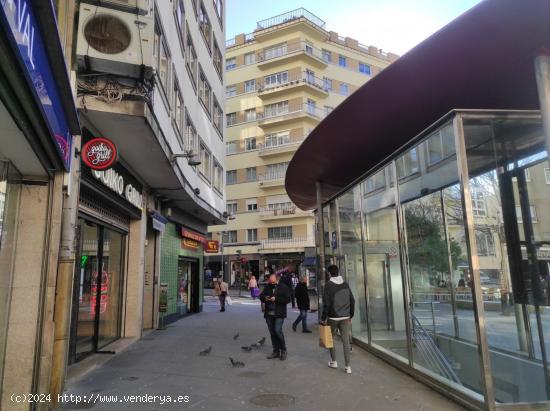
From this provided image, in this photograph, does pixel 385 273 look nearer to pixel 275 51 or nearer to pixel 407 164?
pixel 407 164

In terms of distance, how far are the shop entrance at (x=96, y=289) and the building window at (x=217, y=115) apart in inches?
430

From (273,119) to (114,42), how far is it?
39.7m

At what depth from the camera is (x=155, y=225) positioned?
43.3 ft

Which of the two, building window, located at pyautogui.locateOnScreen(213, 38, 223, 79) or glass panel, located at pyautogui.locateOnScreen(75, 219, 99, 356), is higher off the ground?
building window, located at pyautogui.locateOnScreen(213, 38, 223, 79)

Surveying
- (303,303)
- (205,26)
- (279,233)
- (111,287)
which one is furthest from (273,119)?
(111,287)

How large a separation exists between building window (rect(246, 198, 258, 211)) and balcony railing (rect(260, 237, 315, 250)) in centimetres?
373

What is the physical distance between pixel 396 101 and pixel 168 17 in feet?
23.1

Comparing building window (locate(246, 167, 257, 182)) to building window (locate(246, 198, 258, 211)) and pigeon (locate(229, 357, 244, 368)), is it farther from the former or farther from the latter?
pigeon (locate(229, 357, 244, 368))

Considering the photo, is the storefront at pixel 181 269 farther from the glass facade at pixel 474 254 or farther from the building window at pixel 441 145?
the building window at pixel 441 145

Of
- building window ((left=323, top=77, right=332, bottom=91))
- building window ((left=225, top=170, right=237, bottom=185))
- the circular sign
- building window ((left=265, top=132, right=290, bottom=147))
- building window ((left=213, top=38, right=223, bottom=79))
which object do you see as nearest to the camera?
the circular sign

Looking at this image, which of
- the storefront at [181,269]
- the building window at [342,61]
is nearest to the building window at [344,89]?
the building window at [342,61]

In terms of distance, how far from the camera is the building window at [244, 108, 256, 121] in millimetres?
49875

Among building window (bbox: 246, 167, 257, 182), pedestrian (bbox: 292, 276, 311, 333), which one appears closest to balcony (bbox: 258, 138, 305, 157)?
building window (bbox: 246, 167, 257, 182)

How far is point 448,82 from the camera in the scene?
670 cm
